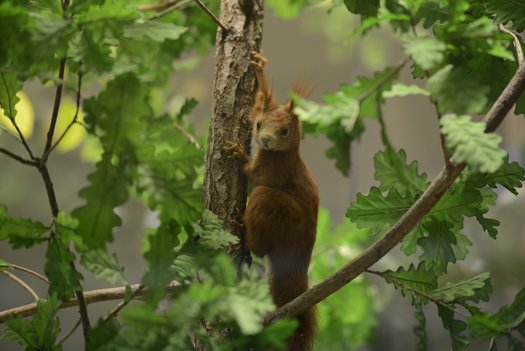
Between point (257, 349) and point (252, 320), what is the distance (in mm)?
253

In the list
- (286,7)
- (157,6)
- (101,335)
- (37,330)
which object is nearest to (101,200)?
(101,335)

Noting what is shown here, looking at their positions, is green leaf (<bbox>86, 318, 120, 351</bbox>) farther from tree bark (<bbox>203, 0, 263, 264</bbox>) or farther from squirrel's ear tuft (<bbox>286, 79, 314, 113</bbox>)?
squirrel's ear tuft (<bbox>286, 79, 314, 113</bbox>)

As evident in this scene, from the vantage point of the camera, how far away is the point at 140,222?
2676 mm

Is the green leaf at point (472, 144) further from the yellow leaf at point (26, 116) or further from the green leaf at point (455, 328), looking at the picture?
the yellow leaf at point (26, 116)

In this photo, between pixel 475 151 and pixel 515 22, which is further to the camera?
pixel 515 22

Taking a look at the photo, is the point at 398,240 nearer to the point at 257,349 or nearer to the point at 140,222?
the point at 257,349

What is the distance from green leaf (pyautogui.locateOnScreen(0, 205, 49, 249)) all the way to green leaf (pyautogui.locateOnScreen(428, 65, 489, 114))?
0.66m

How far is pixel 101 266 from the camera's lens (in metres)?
0.91

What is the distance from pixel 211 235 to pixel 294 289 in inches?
12.3

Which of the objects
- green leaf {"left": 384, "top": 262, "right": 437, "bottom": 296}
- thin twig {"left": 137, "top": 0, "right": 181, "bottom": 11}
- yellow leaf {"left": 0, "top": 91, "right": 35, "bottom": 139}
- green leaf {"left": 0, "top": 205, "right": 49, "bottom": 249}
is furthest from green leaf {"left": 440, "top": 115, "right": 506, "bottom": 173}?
yellow leaf {"left": 0, "top": 91, "right": 35, "bottom": 139}

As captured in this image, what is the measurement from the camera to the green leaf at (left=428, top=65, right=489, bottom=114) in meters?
0.81

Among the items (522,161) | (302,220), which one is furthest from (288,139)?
(522,161)

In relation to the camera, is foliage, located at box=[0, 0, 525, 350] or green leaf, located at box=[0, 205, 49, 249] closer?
foliage, located at box=[0, 0, 525, 350]

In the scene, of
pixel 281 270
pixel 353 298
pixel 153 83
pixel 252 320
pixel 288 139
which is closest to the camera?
pixel 252 320
